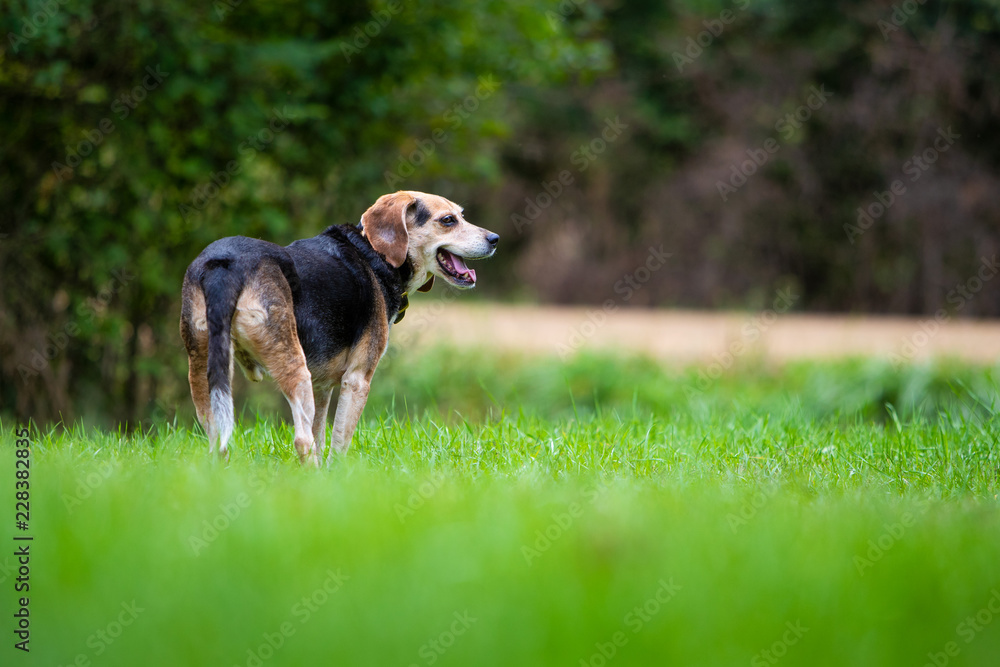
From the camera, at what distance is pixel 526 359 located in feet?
39.6

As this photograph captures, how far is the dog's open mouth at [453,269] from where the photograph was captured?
18.0ft

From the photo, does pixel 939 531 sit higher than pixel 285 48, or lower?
lower

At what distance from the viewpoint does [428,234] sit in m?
5.42

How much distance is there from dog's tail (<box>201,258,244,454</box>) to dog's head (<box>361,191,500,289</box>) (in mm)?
1072

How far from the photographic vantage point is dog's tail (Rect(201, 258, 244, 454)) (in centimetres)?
415

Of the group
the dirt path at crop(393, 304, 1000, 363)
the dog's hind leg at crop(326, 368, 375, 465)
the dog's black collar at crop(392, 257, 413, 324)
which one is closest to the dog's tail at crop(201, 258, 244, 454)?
the dog's hind leg at crop(326, 368, 375, 465)

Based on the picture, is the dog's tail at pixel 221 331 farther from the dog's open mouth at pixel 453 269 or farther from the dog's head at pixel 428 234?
the dog's open mouth at pixel 453 269

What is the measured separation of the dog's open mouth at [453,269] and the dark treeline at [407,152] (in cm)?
269

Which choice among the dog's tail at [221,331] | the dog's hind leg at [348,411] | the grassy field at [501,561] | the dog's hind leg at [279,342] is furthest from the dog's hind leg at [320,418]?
the dog's tail at [221,331]

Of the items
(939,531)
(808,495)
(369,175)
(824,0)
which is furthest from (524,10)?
(824,0)

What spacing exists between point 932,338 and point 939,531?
1006cm

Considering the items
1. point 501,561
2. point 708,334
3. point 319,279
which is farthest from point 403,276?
point 708,334

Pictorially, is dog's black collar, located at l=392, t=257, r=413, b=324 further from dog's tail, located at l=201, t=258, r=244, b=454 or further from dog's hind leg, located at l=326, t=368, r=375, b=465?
dog's tail, located at l=201, t=258, r=244, b=454

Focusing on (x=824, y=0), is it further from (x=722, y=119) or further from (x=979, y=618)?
(x=979, y=618)
